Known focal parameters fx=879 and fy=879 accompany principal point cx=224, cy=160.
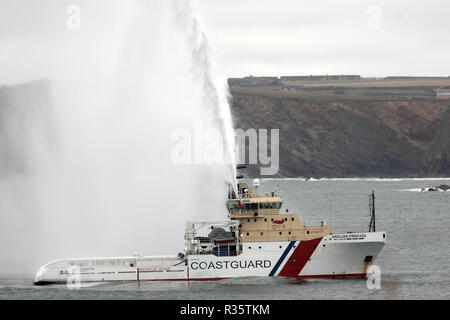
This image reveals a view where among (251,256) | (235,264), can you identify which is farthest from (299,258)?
(235,264)

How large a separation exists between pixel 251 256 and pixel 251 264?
454 millimetres

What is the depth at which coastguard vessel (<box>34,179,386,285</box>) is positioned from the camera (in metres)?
49.4

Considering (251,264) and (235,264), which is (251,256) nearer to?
(251,264)

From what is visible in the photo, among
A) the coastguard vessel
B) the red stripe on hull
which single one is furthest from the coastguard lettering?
the red stripe on hull

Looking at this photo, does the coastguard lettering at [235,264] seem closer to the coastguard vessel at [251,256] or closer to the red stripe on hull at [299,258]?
the coastguard vessel at [251,256]

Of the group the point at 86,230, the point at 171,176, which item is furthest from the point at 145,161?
the point at 86,230

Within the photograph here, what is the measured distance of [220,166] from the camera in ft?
181

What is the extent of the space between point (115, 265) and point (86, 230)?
11.1 metres

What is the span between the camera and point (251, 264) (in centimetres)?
4934

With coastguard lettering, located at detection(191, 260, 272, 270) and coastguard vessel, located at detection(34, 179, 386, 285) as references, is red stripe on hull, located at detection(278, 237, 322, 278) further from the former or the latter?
coastguard lettering, located at detection(191, 260, 272, 270)

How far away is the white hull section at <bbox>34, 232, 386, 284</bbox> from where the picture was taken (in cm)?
4938

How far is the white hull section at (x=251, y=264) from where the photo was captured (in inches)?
1944

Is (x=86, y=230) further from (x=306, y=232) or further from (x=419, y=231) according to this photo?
(x=419, y=231)
